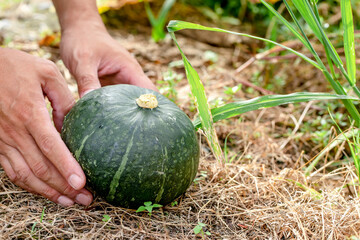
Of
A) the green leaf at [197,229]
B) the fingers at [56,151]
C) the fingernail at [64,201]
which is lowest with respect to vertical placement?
the green leaf at [197,229]

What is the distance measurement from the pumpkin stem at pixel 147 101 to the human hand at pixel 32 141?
454 millimetres

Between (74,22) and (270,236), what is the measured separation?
6.50 feet

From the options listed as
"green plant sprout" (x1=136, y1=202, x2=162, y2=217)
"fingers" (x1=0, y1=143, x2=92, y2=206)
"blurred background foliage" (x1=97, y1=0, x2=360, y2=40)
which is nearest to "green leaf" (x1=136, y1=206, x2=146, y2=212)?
"green plant sprout" (x1=136, y1=202, x2=162, y2=217)

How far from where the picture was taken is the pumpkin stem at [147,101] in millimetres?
2018

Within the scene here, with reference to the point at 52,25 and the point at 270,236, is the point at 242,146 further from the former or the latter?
the point at 52,25

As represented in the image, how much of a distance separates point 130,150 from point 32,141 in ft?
1.77

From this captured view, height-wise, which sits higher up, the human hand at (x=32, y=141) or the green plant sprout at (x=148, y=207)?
the human hand at (x=32, y=141)

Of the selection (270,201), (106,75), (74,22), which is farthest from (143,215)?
(74,22)

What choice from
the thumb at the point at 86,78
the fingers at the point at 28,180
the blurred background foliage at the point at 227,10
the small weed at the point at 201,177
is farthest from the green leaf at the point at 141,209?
the blurred background foliage at the point at 227,10

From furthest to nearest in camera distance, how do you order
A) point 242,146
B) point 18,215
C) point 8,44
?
point 8,44 → point 242,146 → point 18,215

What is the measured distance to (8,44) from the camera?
13.7ft

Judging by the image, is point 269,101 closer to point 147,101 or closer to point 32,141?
point 147,101

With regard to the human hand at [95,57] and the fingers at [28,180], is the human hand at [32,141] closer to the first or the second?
the fingers at [28,180]

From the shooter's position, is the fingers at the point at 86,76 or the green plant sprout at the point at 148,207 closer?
the green plant sprout at the point at 148,207
